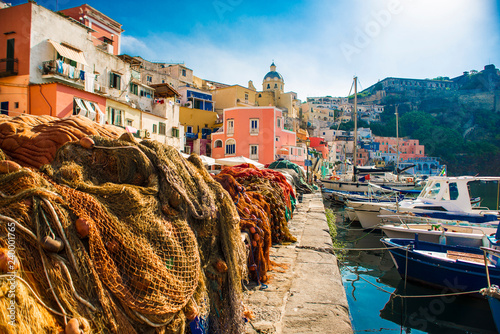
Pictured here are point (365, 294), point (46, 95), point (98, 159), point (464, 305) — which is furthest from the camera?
point (46, 95)

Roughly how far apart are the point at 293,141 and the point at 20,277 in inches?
1432

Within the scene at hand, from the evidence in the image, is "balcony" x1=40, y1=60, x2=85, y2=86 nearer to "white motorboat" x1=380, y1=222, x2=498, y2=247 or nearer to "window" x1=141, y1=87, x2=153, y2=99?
"window" x1=141, y1=87, x2=153, y2=99

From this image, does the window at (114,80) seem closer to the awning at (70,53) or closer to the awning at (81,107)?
the awning at (70,53)

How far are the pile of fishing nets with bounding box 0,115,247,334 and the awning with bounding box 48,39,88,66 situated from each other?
17927 mm

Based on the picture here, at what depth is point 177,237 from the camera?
2.04 m

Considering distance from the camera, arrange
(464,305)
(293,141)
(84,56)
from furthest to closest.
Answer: (293,141) → (84,56) → (464,305)

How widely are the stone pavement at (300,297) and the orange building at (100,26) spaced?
2515 centimetres

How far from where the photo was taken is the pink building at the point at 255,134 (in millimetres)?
32719

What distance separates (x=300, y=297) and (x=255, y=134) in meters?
29.9

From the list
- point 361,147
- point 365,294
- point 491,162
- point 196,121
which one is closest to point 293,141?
point 196,121

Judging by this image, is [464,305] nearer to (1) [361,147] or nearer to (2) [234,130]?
(2) [234,130]

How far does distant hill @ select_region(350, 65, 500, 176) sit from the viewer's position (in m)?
84.5

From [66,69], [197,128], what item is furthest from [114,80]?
[197,128]

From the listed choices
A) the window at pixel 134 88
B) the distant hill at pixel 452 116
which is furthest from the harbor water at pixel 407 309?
the distant hill at pixel 452 116
